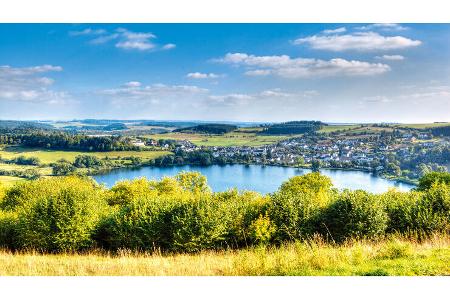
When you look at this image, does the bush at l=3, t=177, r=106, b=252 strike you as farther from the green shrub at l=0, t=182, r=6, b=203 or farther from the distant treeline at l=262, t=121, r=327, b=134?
the distant treeline at l=262, t=121, r=327, b=134

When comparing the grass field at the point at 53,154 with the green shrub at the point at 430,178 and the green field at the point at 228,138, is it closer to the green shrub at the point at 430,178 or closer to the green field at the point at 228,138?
the green field at the point at 228,138

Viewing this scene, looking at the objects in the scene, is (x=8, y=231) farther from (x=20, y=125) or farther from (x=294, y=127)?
(x=294, y=127)

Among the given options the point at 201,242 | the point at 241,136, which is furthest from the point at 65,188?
the point at 241,136

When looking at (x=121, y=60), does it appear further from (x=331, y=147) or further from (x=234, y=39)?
(x=331, y=147)

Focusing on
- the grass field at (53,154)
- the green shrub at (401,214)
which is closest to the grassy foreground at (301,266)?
the green shrub at (401,214)

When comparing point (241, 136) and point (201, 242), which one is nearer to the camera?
point (201, 242)
